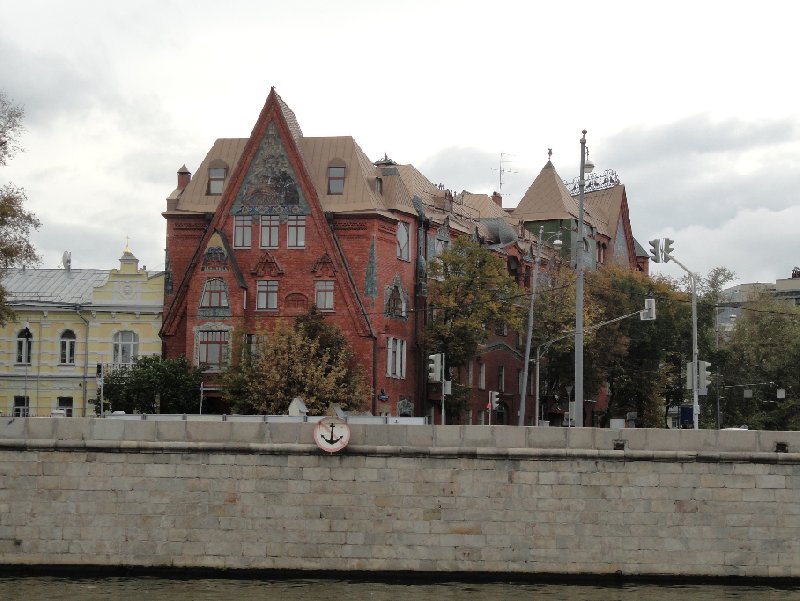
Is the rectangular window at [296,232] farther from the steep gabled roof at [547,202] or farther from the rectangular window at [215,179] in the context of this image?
the steep gabled roof at [547,202]

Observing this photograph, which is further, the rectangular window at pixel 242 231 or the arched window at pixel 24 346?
the arched window at pixel 24 346

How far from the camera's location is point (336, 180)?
83.7m

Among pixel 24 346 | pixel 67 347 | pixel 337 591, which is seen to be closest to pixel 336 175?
pixel 67 347

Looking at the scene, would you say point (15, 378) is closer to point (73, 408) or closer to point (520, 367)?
point (73, 408)

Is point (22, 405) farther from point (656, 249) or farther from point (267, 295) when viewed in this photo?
point (656, 249)

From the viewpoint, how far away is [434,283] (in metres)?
85.1

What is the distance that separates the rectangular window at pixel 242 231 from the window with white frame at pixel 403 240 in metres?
8.03

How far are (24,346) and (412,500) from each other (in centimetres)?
4973

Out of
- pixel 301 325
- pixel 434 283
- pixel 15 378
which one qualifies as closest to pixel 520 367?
pixel 434 283

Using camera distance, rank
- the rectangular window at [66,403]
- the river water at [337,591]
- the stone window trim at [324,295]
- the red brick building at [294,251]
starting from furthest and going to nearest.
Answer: the rectangular window at [66,403] < the stone window trim at [324,295] < the red brick building at [294,251] < the river water at [337,591]

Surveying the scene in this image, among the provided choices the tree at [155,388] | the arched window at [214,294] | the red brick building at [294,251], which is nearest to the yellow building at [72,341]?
the red brick building at [294,251]

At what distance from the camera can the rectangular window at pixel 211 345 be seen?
8231cm

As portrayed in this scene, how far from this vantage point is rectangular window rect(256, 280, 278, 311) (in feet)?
270

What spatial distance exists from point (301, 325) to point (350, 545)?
128 feet
